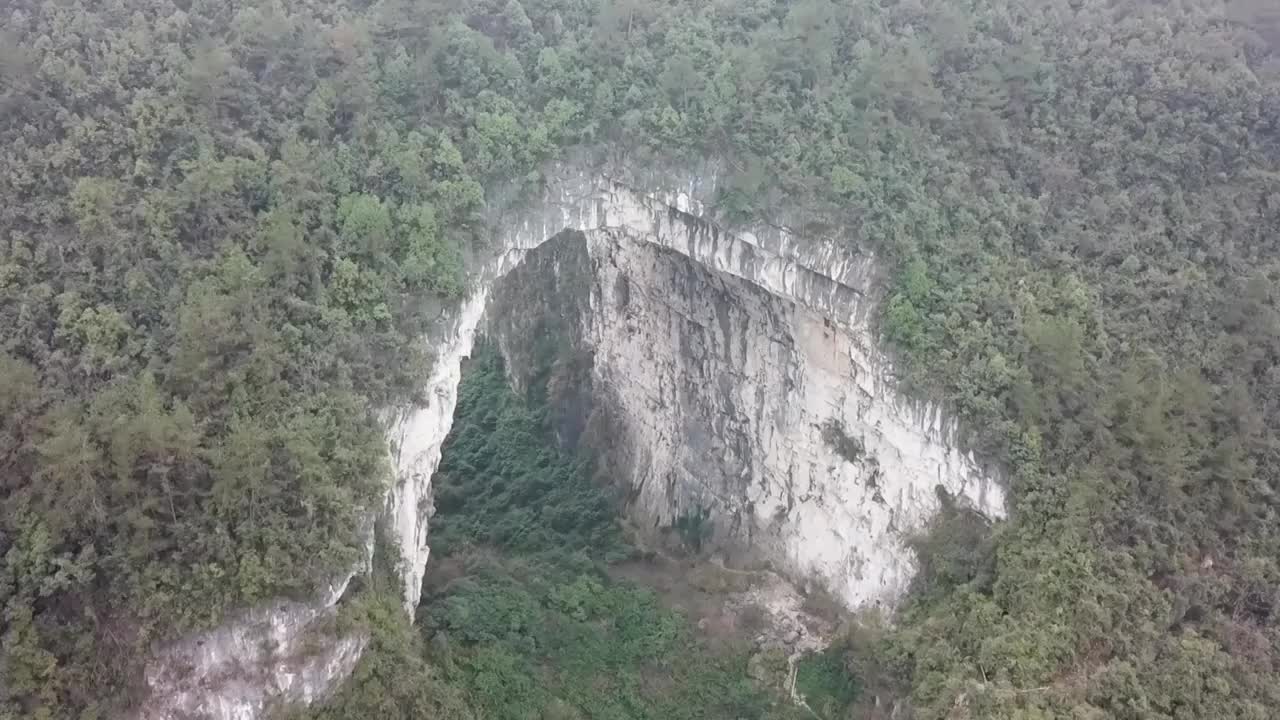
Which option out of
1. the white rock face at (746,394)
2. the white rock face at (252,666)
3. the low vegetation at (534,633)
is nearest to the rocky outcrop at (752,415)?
the white rock face at (746,394)

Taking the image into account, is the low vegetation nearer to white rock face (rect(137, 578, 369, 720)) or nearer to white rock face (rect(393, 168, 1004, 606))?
white rock face (rect(137, 578, 369, 720))

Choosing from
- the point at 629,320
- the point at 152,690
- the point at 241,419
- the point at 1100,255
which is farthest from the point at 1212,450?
the point at 152,690

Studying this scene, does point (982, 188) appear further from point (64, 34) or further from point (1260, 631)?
point (64, 34)

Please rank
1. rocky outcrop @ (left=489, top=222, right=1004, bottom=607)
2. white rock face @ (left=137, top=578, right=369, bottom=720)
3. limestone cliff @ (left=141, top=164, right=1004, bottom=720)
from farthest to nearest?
rocky outcrop @ (left=489, top=222, right=1004, bottom=607), limestone cliff @ (left=141, top=164, right=1004, bottom=720), white rock face @ (left=137, top=578, right=369, bottom=720)

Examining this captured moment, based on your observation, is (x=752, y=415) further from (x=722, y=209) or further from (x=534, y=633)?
(x=534, y=633)

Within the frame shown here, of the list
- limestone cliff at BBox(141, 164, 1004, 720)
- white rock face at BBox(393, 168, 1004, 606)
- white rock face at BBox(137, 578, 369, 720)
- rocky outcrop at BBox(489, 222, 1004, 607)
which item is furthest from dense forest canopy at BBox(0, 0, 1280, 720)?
rocky outcrop at BBox(489, 222, 1004, 607)
